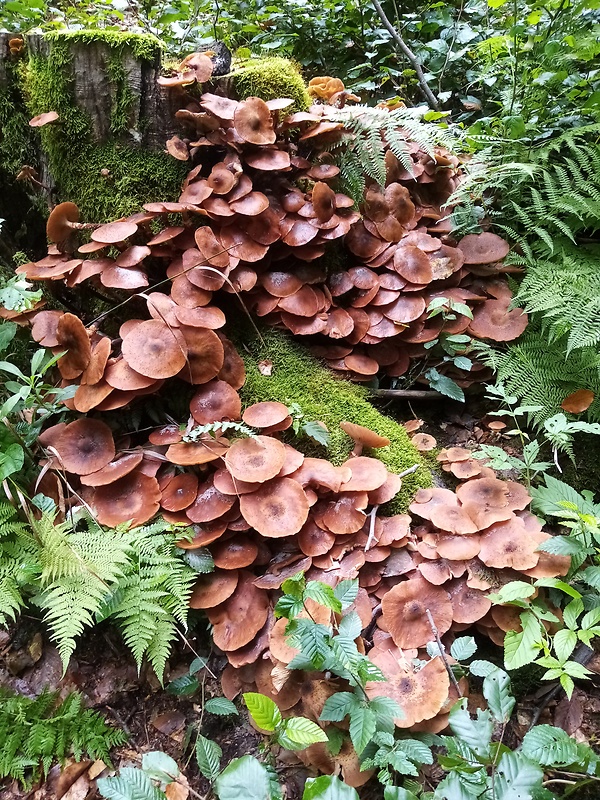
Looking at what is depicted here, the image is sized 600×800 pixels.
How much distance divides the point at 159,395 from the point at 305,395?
1044 millimetres

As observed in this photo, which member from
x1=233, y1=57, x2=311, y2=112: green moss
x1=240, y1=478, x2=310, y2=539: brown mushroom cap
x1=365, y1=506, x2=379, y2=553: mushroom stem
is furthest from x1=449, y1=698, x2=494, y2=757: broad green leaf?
x1=233, y1=57, x2=311, y2=112: green moss

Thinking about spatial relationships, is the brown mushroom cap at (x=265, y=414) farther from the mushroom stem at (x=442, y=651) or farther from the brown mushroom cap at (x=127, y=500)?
the mushroom stem at (x=442, y=651)

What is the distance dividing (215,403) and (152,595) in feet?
4.00

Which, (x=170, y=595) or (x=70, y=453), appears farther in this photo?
(x=70, y=453)

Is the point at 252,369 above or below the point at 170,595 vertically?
above

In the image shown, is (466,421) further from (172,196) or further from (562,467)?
(172,196)

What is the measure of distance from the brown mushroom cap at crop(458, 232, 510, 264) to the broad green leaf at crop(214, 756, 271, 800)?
3728mm

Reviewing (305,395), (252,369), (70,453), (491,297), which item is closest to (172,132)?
(252,369)

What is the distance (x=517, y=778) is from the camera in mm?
1766

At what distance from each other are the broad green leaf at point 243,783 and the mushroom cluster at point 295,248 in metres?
2.34

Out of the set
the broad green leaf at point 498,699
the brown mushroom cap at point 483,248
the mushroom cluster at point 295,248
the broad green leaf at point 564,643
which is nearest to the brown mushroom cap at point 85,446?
the mushroom cluster at point 295,248

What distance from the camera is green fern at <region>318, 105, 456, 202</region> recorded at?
12.3ft

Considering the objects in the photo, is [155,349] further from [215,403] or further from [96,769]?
[96,769]

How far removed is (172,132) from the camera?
3.78 metres
